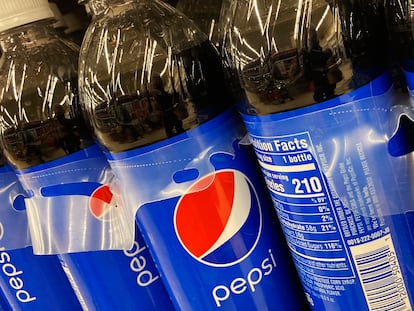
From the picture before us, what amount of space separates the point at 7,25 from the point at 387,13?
0.43 metres

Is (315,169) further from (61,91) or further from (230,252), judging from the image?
(61,91)

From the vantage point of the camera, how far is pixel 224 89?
663mm

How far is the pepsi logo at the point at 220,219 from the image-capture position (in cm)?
65

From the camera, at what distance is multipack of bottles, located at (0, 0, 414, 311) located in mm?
551

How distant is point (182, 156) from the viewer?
63 cm

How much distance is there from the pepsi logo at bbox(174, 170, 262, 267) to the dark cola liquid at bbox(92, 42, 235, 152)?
2.8 inches

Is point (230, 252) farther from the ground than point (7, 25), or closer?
closer

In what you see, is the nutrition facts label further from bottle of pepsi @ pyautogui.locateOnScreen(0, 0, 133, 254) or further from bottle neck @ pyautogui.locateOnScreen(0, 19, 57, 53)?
bottle neck @ pyautogui.locateOnScreen(0, 19, 57, 53)

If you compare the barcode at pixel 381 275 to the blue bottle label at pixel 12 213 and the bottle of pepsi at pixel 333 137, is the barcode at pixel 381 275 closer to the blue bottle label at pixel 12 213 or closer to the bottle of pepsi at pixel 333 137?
the bottle of pepsi at pixel 333 137

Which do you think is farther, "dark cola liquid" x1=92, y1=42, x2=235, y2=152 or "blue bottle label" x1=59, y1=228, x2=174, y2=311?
"blue bottle label" x1=59, y1=228, x2=174, y2=311

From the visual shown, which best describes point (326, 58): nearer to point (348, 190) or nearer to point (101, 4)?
point (348, 190)

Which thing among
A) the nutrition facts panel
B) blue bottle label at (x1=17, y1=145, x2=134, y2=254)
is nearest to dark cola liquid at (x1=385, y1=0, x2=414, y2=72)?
the nutrition facts panel

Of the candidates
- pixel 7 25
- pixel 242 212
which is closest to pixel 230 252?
pixel 242 212

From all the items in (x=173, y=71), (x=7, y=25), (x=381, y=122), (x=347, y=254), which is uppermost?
(x=7, y=25)
